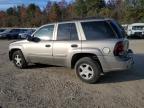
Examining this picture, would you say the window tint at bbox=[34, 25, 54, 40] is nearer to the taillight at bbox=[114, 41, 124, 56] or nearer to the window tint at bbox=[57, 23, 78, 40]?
the window tint at bbox=[57, 23, 78, 40]

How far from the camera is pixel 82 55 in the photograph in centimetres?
945

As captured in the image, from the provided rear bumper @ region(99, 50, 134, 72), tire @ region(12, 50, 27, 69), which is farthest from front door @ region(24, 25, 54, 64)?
rear bumper @ region(99, 50, 134, 72)

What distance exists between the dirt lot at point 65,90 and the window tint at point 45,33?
1.25m

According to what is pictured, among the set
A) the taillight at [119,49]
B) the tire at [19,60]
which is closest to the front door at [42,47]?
the tire at [19,60]

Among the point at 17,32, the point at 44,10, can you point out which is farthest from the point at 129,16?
the point at 44,10

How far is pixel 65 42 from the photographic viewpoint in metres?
9.64

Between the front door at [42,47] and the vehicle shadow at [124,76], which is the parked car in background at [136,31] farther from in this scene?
the front door at [42,47]

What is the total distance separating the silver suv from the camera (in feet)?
28.9

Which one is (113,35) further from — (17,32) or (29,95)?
(17,32)

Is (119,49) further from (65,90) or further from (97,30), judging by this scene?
(65,90)

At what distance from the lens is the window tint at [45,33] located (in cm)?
1023

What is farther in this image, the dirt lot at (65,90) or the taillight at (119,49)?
the taillight at (119,49)

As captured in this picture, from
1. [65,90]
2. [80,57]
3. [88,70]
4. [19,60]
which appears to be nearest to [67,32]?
[80,57]

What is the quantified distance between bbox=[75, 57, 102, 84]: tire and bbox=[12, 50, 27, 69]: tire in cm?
285
